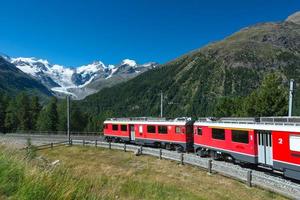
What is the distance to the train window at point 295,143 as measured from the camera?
16750 millimetres

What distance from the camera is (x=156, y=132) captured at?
36.5 m

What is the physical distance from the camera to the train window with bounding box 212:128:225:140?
25342 mm

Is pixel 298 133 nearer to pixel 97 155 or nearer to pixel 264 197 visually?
pixel 264 197

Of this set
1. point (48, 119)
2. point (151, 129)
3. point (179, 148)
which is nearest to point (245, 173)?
point (179, 148)

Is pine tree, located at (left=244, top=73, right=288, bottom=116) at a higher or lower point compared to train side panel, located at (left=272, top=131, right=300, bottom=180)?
higher

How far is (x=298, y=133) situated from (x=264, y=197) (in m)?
3.80

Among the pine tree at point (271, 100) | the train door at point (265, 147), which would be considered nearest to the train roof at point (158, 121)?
the train door at point (265, 147)

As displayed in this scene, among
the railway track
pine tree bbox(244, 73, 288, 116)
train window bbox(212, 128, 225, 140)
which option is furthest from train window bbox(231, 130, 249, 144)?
pine tree bbox(244, 73, 288, 116)

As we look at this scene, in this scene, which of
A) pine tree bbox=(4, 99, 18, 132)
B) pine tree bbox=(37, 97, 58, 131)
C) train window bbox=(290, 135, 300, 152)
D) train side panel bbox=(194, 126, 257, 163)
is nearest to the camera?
train window bbox=(290, 135, 300, 152)

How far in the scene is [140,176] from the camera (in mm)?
23422

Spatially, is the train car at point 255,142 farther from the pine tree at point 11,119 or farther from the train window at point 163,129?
the pine tree at point 11,119

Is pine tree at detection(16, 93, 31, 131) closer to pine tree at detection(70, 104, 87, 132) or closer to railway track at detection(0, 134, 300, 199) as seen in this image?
pine tree at detection(70, 104, 87, 132)

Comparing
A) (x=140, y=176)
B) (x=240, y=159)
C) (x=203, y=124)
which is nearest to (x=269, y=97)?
(x=203, y=124)

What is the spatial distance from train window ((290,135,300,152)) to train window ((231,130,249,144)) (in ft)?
15.5
